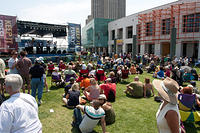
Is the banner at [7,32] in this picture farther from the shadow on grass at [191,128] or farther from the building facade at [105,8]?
the building facade at [105,8]

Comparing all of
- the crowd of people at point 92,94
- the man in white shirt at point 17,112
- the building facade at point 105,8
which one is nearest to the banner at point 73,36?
the crowd of people at point 92,94

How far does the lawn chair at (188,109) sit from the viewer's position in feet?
13.1

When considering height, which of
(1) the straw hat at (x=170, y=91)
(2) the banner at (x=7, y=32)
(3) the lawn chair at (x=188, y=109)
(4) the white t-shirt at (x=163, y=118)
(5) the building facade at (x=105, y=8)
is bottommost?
→ (3) the lawn chair at (x=188, y=109)

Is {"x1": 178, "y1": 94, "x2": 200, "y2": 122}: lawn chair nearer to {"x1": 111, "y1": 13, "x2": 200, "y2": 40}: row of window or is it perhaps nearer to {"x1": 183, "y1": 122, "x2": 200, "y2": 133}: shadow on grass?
{"x1": 183, "y1": 122, "x2": 200, "y2": 133}: shadow on grass

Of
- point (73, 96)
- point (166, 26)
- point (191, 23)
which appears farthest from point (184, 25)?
point (73, 96)

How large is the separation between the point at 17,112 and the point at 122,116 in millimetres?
3637

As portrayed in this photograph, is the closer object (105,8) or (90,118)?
(90,118)

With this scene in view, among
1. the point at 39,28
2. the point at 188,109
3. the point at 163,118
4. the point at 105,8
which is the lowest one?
the point at 188,109

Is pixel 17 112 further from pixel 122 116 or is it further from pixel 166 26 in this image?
pixel 166 26

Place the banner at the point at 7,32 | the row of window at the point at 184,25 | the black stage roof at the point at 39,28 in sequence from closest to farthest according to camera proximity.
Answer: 1. the banner at the point at 7,32
2. the row of window at the point at 184,25
3. the black stage roof at the point at 39,28

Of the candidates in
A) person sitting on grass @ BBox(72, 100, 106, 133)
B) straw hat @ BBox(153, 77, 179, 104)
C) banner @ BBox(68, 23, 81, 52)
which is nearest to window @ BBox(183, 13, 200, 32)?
banner @ BBox(68, 23, 81, 52)

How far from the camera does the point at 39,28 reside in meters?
22.1

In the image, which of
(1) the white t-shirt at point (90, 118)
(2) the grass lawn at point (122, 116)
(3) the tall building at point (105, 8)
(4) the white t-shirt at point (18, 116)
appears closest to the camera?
(4) the white t-shirt at point (18, 116)

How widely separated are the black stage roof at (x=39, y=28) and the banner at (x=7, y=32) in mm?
704
